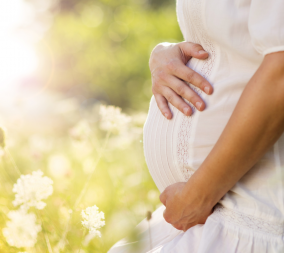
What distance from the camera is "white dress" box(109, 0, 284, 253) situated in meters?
0.67

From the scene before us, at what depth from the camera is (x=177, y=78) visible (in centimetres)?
93

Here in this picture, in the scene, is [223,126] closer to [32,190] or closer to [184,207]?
[184,207]

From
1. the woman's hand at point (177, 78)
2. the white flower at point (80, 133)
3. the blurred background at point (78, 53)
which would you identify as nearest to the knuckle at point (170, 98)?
the woman's hand at point (177, 78)

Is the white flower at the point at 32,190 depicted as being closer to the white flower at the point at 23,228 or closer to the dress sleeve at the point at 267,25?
the white flower at the point at 23,228

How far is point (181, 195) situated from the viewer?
2.65 feet

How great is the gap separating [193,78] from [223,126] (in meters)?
0.18

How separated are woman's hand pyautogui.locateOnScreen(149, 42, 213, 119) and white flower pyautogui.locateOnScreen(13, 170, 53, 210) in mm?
507

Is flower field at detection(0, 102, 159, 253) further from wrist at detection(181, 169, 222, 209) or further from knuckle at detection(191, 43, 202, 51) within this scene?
knuckle at detection(191, 43, 202, 51)

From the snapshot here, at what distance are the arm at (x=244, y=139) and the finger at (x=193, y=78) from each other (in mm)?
147

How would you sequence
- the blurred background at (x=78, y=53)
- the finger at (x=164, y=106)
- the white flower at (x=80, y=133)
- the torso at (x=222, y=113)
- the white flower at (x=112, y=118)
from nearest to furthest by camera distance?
the torso at (x=222, y=113) < the finger at (x=164, y=106) < the white flower at (x=112, y=118) < the white flower at (x=80, y=133) < the blurred background at (x=78, y=53)

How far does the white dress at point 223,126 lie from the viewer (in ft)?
2.19

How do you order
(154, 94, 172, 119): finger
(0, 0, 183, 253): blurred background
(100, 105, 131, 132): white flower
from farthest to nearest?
(0, 0, 183, 253): blurred background
(100, 105, 131, 132): white flower
(154, 94, 172, 119): finger

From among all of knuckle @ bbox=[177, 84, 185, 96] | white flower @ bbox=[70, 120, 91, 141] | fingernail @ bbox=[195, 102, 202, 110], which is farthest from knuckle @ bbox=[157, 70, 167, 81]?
white flower @ bbox=[70, 120, 91, 141]

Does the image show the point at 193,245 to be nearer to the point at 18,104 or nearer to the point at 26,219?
the point at 26,219
